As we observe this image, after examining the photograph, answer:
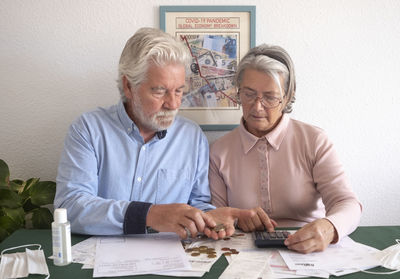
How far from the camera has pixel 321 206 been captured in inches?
80.7

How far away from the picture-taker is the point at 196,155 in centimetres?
204

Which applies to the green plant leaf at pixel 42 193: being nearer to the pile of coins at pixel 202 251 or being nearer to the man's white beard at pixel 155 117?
the man's white beard at pixel 155 117

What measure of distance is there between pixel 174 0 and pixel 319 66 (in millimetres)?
931

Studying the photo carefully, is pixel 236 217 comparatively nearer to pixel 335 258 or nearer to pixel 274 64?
pixel 335 258

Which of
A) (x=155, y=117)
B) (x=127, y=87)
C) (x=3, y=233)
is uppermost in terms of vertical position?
(x=127, y=87)

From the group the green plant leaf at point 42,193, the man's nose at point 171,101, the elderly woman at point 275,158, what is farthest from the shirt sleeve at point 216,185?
the green plant leaf at point 42,193

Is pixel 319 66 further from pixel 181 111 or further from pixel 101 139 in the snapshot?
pixel 101 139

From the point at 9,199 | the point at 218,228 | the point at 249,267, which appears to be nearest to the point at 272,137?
the point at 218,228

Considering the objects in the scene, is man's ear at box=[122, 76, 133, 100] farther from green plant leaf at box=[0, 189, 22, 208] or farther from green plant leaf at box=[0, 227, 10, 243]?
green plant leaf at box=[0, 227, 10, 243]

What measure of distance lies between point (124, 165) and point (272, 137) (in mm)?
746

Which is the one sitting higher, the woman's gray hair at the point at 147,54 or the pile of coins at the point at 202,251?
the woman's gray hair at the point at 147,54

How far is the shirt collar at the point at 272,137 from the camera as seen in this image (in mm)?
2004

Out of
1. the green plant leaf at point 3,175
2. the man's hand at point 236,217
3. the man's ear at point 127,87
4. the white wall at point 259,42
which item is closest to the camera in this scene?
the man's hand at point 236,217

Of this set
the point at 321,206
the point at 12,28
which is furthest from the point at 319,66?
the point at 12,28
